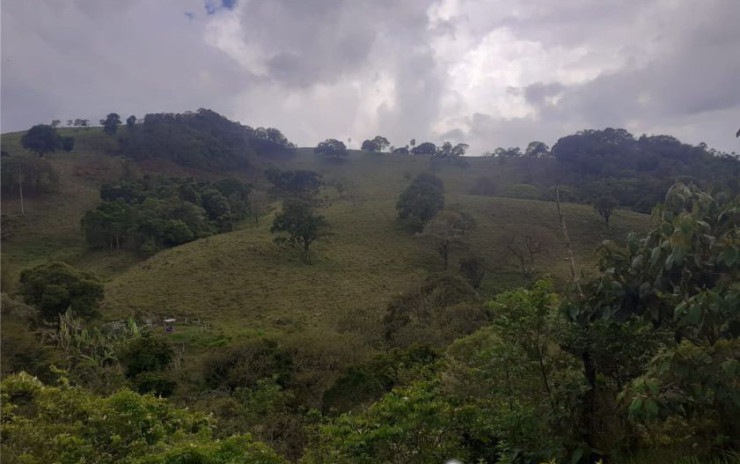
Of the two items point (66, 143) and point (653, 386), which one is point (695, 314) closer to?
point (653, 386)

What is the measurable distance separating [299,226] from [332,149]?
188 feet

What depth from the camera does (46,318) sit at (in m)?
24.4

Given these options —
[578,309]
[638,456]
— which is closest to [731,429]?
[638,456]

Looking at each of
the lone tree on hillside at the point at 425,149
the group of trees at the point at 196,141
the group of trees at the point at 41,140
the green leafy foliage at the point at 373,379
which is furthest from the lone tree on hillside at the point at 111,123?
the green leafy foliage at the point at 373,379

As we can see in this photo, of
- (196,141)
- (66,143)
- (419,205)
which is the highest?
(196,141)

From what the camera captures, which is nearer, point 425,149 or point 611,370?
point 611,370

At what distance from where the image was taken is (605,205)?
47.4m

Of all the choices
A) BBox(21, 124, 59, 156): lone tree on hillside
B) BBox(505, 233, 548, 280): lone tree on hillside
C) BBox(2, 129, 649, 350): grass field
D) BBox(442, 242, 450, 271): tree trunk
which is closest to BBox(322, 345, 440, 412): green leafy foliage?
BBox(2, 129, 649, 350): grass field

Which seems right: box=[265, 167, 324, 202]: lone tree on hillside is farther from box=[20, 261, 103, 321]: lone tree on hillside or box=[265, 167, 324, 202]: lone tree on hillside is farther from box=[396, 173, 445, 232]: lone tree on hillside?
box=[20, 261, 103, 321]: lone tree on hillside

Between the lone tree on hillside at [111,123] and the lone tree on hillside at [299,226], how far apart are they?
58.3 meters

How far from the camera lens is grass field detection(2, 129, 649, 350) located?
2986 centimetres

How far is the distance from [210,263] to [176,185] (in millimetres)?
22662

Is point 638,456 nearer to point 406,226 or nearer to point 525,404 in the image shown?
point 525,404

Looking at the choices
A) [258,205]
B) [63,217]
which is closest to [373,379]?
[258,205]
